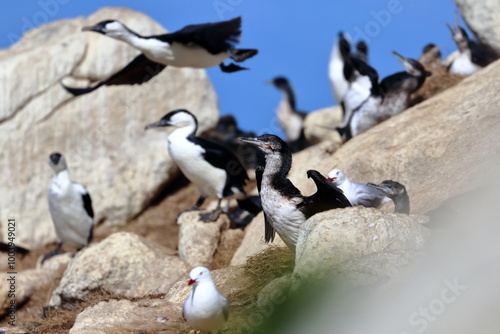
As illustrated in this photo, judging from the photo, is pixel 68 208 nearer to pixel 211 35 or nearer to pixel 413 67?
pixel 211 35

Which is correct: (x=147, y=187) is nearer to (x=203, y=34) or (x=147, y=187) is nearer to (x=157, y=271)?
(x=203, y=34)

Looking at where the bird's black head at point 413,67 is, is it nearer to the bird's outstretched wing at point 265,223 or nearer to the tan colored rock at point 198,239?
the tan colored rock at point 198,239

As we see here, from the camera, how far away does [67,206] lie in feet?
43.5

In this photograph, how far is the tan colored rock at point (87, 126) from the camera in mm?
15641

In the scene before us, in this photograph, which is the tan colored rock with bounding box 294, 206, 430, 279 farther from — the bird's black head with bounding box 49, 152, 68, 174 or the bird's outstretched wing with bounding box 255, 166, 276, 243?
the bird's black head with bounding box 49, 152, 68, 174

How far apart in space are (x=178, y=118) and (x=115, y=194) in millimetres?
3760

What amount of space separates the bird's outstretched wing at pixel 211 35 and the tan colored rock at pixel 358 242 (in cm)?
530

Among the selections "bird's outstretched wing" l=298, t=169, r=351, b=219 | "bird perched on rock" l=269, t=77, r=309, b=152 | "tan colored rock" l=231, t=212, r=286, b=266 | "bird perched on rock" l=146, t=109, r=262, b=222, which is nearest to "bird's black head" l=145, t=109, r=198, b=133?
"bird perched on rock" l=146, t=109, r=262, b=222

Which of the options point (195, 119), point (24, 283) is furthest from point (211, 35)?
point (24, 283)

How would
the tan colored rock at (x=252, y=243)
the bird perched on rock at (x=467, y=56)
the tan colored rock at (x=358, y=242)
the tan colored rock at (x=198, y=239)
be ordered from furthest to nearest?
the bird perched on rock at (x=467, y=56), the tan colored rock at (x=198, y=239), the tan colored rock at (x=252, y=243), the tan colored rock at (x=358, y=242)

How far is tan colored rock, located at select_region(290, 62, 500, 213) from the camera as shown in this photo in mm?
8445

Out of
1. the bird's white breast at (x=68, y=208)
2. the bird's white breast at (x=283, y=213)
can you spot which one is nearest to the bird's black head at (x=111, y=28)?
the bird's white breast at (x=68, y=208)

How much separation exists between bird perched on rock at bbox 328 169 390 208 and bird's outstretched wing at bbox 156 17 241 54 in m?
3.75

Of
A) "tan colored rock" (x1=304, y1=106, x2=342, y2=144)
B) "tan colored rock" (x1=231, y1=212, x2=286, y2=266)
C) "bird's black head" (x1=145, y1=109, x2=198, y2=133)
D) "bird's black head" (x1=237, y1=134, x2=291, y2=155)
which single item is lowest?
"tan colored rock" (x1=231, y1=212, x2=286, y2=266)
